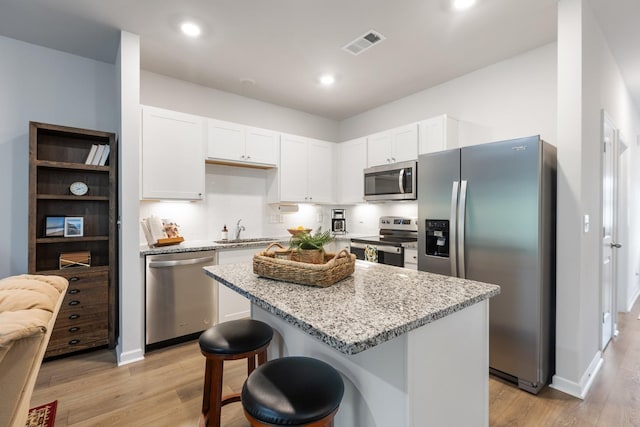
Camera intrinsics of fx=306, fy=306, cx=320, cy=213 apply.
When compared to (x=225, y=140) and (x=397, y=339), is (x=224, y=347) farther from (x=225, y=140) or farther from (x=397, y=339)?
(x=225, y=140)

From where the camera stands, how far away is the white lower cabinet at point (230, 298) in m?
3.24

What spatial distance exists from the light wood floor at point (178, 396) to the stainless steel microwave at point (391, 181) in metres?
1.98

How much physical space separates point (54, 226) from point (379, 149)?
11.6 ft

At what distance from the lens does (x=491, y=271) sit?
2.32 m

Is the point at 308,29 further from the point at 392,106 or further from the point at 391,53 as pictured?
the point at 392,106

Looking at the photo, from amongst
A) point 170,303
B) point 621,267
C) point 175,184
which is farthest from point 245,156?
point 621,267

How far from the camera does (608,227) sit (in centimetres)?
278

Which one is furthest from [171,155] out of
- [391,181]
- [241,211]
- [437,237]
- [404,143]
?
[437,237]

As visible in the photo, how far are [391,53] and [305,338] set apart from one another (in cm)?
272

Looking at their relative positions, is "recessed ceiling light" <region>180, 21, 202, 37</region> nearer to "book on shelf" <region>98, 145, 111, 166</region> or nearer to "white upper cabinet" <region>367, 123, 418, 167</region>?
"book on shelf" <region>98, 145, 111, 166</region>

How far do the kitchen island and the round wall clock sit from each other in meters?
2.30

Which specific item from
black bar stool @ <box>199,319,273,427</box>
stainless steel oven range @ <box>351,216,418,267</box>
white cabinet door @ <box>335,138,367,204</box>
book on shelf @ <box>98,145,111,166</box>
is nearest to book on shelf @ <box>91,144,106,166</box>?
book on shelf @ <box>98,145,111,166</box>

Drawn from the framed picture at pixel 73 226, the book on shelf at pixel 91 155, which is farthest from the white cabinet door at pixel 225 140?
the framed picture at pixel 73 226

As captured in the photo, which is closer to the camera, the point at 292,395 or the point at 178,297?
the point at 292,395
